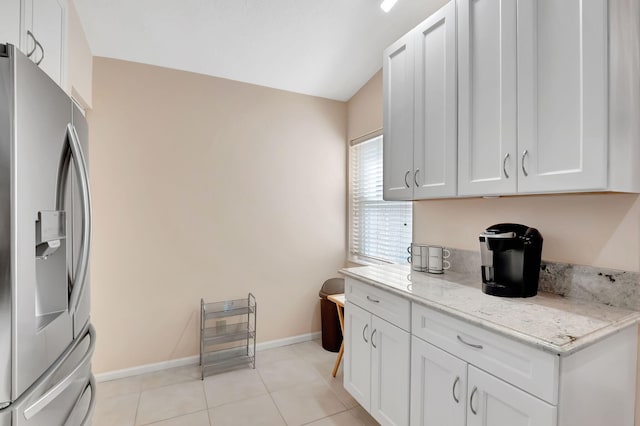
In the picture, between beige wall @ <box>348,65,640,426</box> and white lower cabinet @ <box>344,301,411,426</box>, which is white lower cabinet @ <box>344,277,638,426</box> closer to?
white lower cabinet @ <box>344,301,411,426</box>

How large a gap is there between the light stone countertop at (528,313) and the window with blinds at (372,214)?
1059 mm

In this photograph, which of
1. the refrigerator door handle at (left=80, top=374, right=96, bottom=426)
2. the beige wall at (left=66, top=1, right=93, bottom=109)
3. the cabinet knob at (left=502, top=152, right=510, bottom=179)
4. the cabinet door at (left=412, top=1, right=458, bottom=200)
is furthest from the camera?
the beige wall at (left=66, top=1, right=93, bottom=109)

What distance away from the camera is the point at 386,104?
2172 mm

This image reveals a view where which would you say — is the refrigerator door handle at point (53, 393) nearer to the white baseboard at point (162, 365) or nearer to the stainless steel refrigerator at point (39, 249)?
the stainless steel refrigerator at point (39, 249)

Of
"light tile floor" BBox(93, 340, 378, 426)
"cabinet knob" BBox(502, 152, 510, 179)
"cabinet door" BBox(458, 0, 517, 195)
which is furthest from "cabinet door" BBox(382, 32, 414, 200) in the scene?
"light tile floor" BBox(93, 340, 378, 426)

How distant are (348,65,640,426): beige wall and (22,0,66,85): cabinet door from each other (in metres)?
2.42

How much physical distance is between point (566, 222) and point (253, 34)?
7.90ft

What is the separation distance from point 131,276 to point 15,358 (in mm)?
1956

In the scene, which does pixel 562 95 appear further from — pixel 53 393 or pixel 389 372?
pixel 53 393

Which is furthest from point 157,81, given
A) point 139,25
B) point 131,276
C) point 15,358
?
point 15,358

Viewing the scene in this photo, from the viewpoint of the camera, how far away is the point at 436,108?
178cm

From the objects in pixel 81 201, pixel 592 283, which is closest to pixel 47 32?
pixel 81 201

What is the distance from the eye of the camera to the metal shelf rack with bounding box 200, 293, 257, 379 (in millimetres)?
2645

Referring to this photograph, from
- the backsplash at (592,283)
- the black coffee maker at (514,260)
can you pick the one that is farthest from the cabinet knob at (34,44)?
the backsplash at (592,283)
